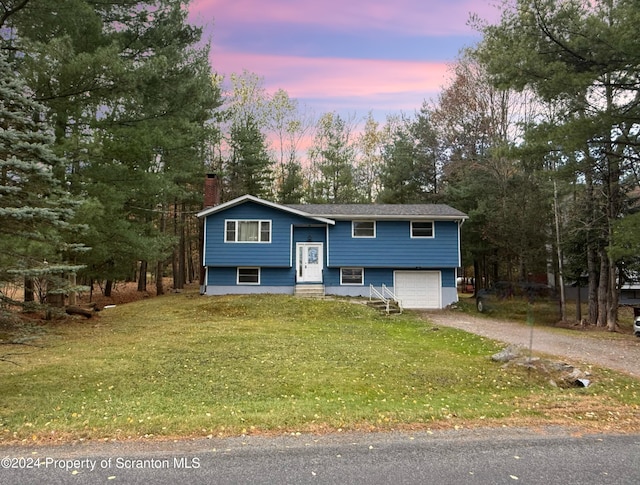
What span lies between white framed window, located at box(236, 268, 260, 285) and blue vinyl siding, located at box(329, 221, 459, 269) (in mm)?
3818

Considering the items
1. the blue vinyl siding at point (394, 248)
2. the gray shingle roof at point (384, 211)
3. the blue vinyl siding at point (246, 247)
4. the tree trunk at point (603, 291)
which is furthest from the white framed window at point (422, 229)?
the tree trunk at point (603, 291)

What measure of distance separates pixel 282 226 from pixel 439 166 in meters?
14.9

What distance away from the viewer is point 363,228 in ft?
68.3

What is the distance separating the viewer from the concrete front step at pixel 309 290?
19812 mm

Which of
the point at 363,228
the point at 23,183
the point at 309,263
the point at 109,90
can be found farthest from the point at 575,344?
the point at 109,90

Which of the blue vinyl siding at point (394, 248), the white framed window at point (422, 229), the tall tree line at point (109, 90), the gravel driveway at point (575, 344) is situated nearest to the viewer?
the gravel driveway at point (575, 344)

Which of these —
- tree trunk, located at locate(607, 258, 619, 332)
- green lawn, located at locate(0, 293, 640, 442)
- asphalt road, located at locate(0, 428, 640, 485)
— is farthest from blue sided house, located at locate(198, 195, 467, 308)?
asphalt road, located at locate(0, 428, 640, 485)

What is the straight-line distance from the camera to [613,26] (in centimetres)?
1008

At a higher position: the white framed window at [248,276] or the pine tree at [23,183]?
the pine tree at [23,183]

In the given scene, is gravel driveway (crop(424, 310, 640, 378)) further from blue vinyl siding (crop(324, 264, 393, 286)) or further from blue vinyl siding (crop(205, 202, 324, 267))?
blue vinyl siding (crop(205, 202, 324, 267))

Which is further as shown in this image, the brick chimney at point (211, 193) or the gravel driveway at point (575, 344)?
the brick chimney at point (211, 193)

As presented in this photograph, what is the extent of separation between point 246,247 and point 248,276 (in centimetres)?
156

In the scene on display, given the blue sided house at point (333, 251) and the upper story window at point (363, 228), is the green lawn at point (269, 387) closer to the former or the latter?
the blue sided house at point (333, 251)

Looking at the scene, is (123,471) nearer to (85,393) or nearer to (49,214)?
(85,393)
